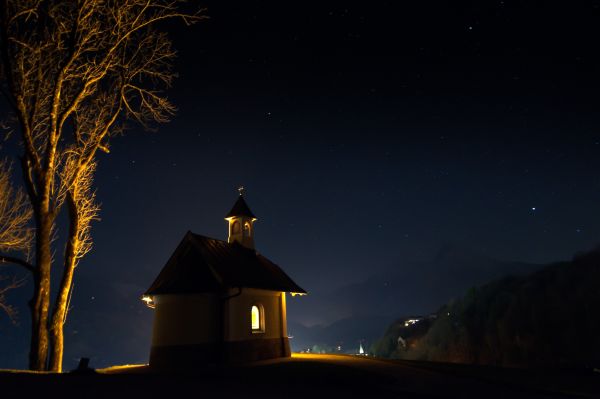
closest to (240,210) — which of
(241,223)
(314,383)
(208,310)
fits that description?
(241,223)

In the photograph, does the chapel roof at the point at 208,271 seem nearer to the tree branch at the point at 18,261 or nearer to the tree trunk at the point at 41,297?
the tree trunk at the point at 41,297

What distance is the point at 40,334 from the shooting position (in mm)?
13289

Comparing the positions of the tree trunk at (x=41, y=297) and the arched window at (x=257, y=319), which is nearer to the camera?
the tree trunk at (x=41, y=297)

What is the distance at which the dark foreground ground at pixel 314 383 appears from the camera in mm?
8359

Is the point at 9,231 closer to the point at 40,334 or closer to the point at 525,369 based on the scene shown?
the point at 40,334

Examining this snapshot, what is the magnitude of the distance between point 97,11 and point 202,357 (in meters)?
14.5

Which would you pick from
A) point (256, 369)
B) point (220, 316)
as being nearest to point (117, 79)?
point (220, 316)

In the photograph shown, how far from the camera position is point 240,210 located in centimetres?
2684

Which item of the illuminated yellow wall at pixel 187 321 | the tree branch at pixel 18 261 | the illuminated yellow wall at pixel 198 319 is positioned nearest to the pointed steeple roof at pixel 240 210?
the illuminated yellow wall at pixel 198 319

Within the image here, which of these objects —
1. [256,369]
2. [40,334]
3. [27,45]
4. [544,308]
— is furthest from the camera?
[544,308]

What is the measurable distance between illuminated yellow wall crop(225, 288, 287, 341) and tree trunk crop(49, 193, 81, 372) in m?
6.77

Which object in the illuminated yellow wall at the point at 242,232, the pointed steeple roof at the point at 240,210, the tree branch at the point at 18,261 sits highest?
the pointed steeple roof at the point at 240,210

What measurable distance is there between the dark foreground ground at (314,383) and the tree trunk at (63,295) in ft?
5.56

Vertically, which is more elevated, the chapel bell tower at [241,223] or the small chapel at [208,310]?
the chapel bell tower at [241,223]
